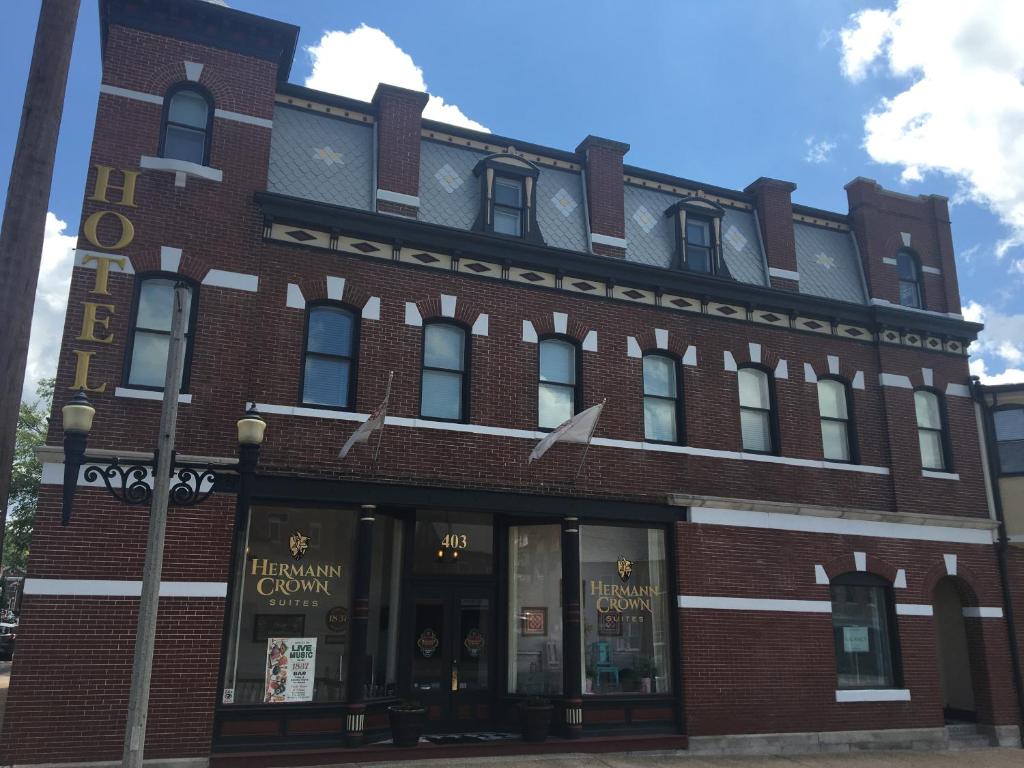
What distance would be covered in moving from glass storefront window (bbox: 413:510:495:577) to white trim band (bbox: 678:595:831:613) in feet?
12.6

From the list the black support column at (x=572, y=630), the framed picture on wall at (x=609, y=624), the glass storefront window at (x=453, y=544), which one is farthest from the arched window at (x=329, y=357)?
the framed picture on wall at (x=609, y=624)

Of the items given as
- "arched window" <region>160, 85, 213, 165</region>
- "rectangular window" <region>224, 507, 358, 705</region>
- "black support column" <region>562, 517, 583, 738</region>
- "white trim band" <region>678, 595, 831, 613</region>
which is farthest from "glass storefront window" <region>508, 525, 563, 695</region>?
"arched window" <region>160, 85, 213, 165</region>

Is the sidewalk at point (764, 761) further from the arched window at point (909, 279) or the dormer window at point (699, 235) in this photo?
the arched window at point (909, 279)

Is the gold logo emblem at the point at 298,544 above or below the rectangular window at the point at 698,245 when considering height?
below

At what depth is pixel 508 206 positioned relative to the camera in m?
16.4

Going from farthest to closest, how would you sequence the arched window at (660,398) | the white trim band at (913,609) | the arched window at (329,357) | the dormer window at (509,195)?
the white trim band at (913,609)
the arched window at (660,398)
the dormer window at (509,195)
the arched window at (329,357)

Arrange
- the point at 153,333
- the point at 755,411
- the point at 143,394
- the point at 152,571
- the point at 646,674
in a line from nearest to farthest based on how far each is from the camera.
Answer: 1. the point at 152,571
2. the point at 143,394
3. the point at 153,333
4. the point at 646,674
5. the point at 755,411

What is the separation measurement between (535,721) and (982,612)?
35.3 ft

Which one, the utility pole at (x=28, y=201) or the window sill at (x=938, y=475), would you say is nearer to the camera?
the utility pole at (x=28, y=201)

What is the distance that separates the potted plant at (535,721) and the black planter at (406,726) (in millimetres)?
1791

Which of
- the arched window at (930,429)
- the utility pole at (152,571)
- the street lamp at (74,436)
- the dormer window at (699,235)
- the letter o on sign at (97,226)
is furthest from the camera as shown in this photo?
the arched window at (930,429)

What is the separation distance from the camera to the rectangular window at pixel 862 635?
16766 millimetres

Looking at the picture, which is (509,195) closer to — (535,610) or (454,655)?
(535,610)

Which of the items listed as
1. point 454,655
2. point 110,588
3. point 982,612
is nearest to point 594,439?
point 454,655
